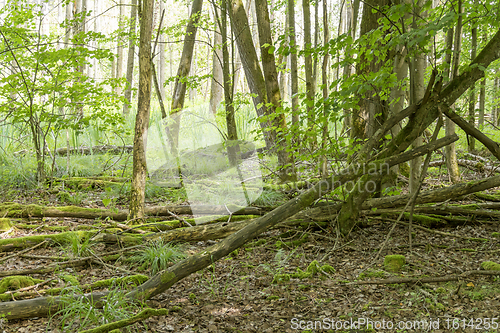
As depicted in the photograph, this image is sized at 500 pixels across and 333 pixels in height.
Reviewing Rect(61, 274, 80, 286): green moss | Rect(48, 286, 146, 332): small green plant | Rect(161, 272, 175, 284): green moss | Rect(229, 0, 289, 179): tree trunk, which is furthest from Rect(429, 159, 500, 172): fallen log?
Rect(61, 274, 80, 286): green moss

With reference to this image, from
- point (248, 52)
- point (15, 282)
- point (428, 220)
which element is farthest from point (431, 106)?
point (15, 282)

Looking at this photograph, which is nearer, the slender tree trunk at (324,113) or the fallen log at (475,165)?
the slender tree trunk at (324,113)

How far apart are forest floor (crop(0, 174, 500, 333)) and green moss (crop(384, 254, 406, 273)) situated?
0.06 metres

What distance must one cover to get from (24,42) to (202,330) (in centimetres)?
597

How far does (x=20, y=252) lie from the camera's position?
385 cm

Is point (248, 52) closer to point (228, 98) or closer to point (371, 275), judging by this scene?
point (228, 98)

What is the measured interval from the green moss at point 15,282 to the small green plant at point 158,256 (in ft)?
3.30

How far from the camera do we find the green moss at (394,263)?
11.2ft

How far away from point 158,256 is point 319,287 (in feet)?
5.96

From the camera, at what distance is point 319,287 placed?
3.26 meters

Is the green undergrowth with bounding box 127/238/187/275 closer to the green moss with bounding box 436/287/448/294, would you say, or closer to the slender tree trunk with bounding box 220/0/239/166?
the slender tree trunk with bounding box 220/0/239/166

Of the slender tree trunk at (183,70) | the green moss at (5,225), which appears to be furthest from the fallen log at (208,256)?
the slender tree trunk at (183,70)

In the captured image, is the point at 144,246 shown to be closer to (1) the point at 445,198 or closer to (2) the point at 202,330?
(2) the point at 202,330

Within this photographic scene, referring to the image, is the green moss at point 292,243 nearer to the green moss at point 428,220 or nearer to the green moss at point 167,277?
the green moss at point 428,220
